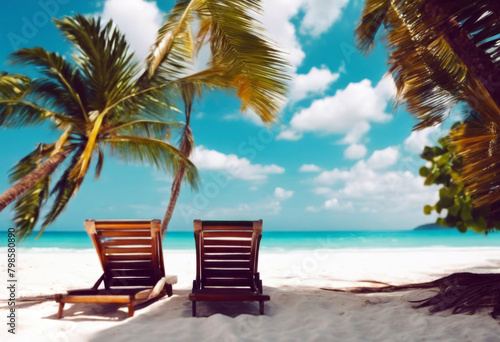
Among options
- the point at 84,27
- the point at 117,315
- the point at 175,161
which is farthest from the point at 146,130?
the point at 117,315

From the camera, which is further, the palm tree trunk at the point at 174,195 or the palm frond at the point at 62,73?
the palm tree trunk at the point at 174,195

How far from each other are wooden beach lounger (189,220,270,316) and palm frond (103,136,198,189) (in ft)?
9.82

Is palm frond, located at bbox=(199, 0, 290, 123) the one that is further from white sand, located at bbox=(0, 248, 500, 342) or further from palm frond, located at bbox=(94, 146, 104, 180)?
palm frond, located at bbox=(94, 146, 104, 180)

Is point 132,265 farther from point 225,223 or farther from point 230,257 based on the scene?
point 225,223

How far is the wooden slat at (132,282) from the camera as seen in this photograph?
450cm

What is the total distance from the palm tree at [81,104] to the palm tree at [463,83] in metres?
3.68

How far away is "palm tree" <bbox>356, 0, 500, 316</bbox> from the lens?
288cm

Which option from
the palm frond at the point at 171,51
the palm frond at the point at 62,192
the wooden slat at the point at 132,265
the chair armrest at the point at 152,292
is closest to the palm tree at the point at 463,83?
the chair armrest at the point at 152,292

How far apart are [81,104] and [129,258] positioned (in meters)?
3.88

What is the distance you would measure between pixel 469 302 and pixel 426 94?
2.39m

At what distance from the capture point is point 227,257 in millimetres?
4438

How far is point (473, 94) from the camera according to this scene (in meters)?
2.97

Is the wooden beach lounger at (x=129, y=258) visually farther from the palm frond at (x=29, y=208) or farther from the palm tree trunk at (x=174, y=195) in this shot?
the palm tree trunk at (x=174, y=195)

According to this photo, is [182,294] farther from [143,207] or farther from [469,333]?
[143,207]
